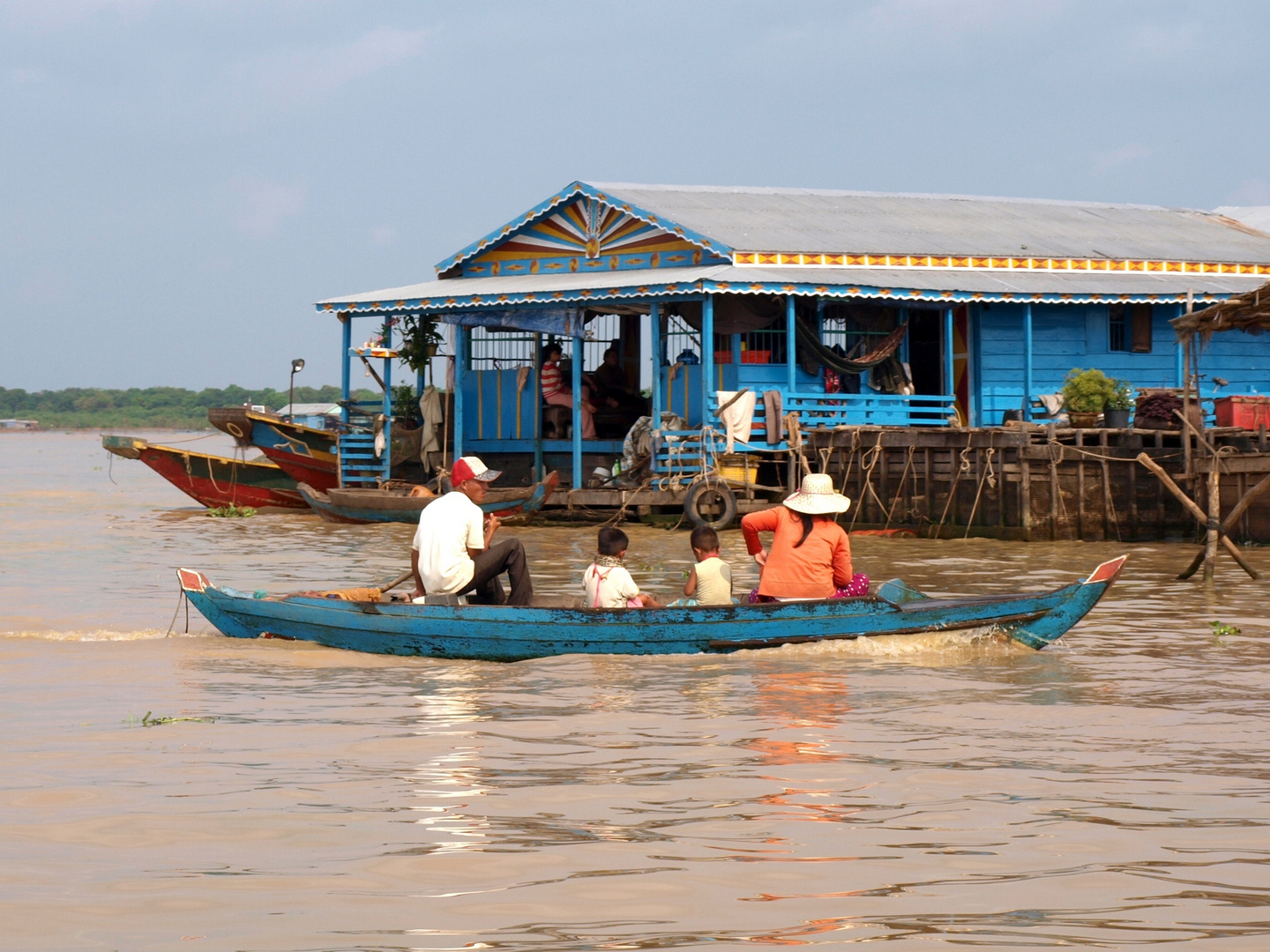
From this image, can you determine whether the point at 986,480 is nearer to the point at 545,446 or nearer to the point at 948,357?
the point at 948,357

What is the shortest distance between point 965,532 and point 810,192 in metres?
Answer: 9.95

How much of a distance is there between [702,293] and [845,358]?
3.09 m

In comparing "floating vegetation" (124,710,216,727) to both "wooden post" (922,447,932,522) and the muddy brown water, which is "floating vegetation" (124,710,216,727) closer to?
the muddy brown water

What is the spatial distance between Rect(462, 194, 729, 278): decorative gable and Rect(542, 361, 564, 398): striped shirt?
1614mm

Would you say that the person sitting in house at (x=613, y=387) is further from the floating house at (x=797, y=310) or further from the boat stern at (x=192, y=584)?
the boat stern at (x=192, y=584)

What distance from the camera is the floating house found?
23.1m

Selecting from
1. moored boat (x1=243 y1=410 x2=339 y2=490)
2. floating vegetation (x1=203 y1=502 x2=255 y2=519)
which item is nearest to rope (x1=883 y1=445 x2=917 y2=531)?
moored boat (x1=243 y1=410 x2=339 y2=490)

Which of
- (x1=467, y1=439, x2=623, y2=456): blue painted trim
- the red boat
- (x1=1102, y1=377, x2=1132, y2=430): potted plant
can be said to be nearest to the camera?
(x1=1102, y1=377, x2=1132, y2=430): potted plant

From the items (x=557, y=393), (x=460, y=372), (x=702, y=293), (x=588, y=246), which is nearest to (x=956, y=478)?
(x=702, y=293)

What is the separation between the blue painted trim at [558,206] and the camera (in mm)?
23188

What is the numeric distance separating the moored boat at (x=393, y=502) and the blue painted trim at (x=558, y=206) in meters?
3.85

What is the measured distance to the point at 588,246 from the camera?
25484mm

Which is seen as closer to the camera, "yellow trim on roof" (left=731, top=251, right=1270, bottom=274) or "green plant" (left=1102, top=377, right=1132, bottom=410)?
"green plant" (left=1102, top=377, right=1132, bottom=410)

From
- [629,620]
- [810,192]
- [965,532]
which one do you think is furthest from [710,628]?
[810,192]
